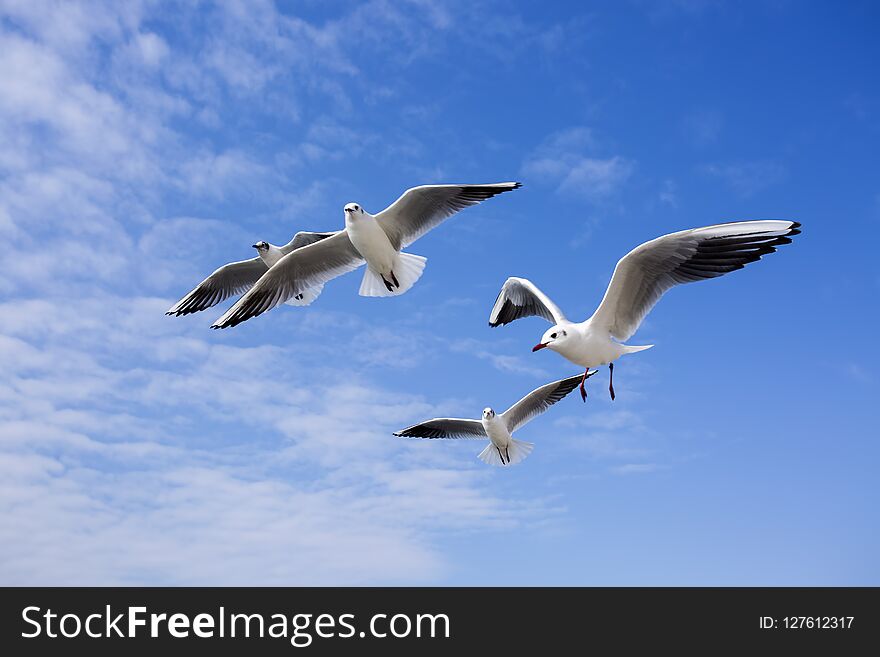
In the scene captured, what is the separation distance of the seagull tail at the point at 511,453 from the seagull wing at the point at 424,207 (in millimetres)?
3859

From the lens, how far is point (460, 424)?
11539 millimetres

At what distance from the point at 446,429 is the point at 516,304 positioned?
9.25 ft

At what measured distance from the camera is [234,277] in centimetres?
1127

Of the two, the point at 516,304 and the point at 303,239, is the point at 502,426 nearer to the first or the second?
the point at 516,304

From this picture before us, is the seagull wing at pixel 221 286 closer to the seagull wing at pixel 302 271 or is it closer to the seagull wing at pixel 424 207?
the seagull wing at pixel 302 271

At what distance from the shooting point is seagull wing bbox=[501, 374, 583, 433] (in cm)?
1040

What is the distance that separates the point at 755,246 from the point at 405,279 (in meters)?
3.86

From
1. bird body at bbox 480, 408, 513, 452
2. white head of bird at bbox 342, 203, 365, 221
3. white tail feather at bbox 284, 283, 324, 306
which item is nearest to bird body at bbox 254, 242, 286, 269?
white tail feather at bbox 284, 283, 324, 306

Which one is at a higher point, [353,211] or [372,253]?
[353,211]

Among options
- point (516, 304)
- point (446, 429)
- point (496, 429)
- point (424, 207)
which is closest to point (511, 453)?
point (496, 429)

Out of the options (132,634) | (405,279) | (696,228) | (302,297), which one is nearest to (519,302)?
(405,279)

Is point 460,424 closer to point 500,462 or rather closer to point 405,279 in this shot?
point 500,462

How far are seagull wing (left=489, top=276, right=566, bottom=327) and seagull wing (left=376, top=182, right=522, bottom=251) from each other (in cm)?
128

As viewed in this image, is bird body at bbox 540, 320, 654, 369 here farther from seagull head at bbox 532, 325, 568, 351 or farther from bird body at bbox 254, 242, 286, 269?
bird body at bbox 254, 242, 286, 269
